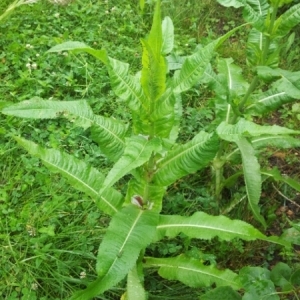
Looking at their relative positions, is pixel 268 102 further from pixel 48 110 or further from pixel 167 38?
pixel 48 110

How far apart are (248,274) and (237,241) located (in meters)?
0.65

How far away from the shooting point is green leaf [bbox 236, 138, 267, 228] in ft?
8.76

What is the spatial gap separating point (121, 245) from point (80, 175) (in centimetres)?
48

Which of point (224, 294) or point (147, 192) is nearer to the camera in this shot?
point (224, 294)

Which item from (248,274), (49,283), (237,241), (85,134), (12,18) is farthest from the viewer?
(12,18)

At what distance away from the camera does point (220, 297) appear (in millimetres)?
2283

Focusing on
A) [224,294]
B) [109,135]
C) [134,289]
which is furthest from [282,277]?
[109,135]

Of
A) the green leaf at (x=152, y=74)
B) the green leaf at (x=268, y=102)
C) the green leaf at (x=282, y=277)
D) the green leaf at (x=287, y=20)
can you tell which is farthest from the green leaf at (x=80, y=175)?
the green leaf at (x=287, y=20)

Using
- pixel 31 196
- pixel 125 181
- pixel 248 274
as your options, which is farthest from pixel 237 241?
pixel 31 196

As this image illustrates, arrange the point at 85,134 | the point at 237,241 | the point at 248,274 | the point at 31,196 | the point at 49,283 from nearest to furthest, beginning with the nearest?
the point at 248,274, the point at 49,283, the point at 237,241, the point at 31,196, the point at 85,134

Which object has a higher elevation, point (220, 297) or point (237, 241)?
point (220, 297)

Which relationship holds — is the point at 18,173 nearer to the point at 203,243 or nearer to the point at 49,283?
the point at 49,283

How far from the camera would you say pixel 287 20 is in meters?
2.41

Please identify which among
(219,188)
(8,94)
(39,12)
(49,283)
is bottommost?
(49,283)
